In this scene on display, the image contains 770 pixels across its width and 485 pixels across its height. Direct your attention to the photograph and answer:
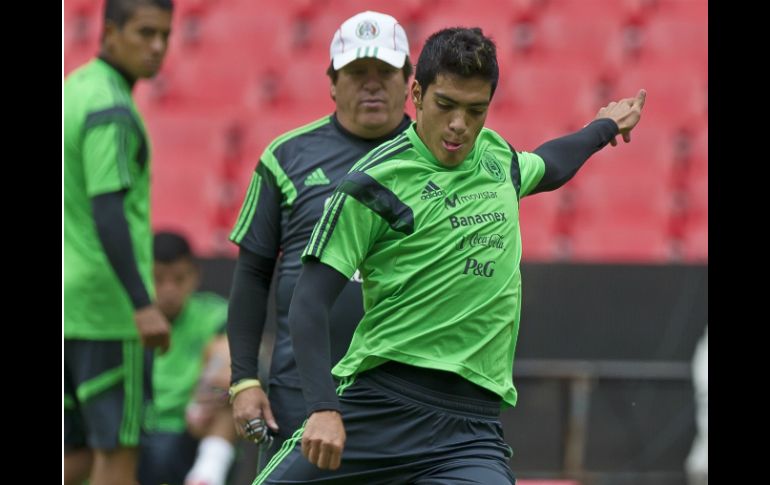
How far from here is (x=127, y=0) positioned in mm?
5148

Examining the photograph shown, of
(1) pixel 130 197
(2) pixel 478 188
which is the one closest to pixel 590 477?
(1) pixel 130 197

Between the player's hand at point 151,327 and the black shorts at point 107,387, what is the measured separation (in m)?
0.26

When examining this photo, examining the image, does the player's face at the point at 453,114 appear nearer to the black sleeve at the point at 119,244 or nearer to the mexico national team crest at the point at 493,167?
the mexico national team crest at the point at 493,167

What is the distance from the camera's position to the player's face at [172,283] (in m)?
6.70

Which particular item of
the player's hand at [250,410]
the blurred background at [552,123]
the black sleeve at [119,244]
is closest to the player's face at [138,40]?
the black sleeve at [119,244]

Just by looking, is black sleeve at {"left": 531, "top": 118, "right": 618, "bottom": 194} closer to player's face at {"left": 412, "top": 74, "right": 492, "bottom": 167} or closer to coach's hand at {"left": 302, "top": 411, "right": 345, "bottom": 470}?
player's face at {"left": 412, "top": 74, "right": 492, "bottom": 167}

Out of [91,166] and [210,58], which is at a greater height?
[210,58]

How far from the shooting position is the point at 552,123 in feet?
32.7
